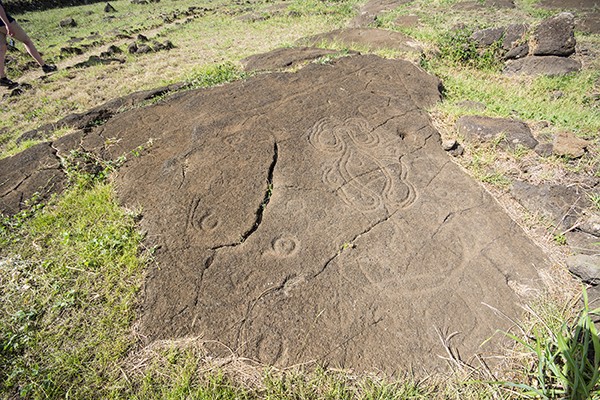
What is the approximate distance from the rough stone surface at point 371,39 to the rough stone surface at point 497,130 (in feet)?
8.96

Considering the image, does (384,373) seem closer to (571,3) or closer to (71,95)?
(71,95)

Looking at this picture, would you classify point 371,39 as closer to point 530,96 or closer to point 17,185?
point 530,96

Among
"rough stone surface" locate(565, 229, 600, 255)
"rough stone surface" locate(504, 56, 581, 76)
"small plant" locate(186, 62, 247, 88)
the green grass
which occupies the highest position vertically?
"small plant" locate(186, 62, 247, 88)

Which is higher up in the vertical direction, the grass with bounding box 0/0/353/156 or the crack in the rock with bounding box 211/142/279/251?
the grass with bounding box 0/0/353/156

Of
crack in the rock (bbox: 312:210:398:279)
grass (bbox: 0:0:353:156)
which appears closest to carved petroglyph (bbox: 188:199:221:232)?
A: crack in the rock (bbox: 312:210:398:279)

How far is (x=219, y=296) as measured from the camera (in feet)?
6.35

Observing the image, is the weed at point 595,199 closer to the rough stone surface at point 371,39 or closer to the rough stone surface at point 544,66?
the rough stone surface at point 544,66

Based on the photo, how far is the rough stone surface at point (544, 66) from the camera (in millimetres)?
4957

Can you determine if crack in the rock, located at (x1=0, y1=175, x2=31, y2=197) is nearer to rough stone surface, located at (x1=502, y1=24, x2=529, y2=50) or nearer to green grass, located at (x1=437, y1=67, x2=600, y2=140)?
green grass, located at (x1=437, y1=67, x2=600, y2=140)

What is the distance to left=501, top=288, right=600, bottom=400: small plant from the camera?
1.40 m

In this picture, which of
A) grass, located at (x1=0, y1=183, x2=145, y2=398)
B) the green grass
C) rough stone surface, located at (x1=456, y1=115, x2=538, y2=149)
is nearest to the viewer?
grass, located at (x1=0, y1=183, x2=145, y2=398)

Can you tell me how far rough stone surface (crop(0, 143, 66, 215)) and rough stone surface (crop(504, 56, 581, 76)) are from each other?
643 centimetres

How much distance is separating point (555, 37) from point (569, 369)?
5718mm

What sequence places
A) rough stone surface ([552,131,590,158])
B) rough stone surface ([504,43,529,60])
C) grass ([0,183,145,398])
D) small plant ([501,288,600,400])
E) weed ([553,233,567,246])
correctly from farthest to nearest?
rough stone surface ([504,43,529,60])
rough stone surface ([552,131,590,158])
weed ([553,233,567,246])
grass ([0,183,145,398])
small plant ([501,288,600,400])
